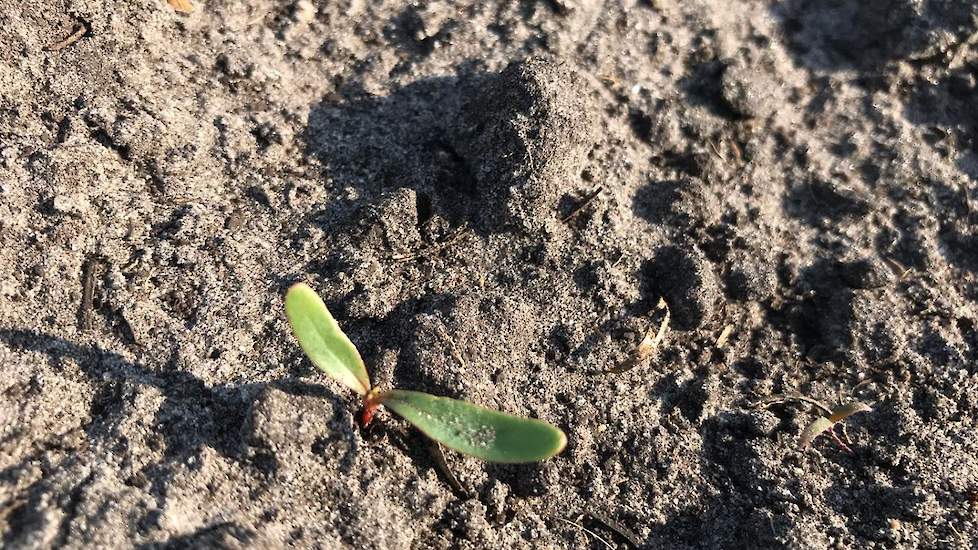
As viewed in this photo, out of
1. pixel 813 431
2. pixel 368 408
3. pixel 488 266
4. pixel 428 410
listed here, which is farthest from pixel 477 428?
pixel 813 431

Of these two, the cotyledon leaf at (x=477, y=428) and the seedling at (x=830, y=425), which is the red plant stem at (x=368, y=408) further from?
the seedling at (x=830, y=425)

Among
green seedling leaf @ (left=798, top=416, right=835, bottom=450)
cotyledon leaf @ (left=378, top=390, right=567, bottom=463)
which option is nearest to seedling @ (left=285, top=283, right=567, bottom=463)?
cotyledon leaf @ (left=378, top=390, right=567, bottom=463)

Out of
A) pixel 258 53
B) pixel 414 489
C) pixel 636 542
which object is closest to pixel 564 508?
pixel 636 542

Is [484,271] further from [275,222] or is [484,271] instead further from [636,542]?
[636,542]

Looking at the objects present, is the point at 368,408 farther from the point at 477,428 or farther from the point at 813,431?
the point at 813,431

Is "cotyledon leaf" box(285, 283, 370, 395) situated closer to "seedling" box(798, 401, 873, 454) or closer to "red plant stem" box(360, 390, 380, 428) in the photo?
"red plant stem" box(360, 390, 380, 428)

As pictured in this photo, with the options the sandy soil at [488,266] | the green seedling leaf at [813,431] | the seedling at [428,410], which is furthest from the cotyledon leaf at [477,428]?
the green seedling leaf at [813,431]

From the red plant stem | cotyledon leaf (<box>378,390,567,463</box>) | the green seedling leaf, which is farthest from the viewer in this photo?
the green seedling leaf
